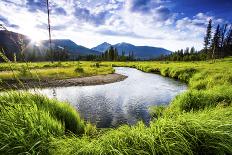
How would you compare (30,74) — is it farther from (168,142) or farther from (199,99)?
(199,99)

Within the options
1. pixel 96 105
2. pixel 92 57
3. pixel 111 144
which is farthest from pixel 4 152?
pixel 92 57

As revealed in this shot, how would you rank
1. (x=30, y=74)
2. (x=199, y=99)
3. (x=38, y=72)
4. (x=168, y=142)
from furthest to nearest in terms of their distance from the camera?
(x=38, y=72)
(x=199, y=99)
(x=30, y=74)
(x=168, y=142)

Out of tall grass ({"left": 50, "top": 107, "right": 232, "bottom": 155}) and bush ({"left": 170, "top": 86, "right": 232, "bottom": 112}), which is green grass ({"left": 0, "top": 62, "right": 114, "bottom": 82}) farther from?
bush ({"left": 170, "top": 86, "right": 232, "bottom": 112})

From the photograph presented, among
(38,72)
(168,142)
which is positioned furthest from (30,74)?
(38,72)

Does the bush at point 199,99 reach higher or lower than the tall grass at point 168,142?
lower

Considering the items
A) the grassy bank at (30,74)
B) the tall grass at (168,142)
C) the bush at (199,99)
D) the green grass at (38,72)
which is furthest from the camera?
the bush at (199,99)

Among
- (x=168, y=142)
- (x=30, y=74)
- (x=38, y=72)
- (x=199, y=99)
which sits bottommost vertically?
(x=38, y=72)

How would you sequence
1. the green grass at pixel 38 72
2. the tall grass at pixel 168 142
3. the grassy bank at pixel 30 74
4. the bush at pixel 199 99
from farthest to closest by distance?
the bush at pixel 199 99 → the green grass at pixel 38 72 → the grassy bank at pixel 30 74 → the tall grass at pixel 168 142

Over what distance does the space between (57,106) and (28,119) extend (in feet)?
16.8

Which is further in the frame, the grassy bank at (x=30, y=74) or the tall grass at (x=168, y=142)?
the grassy bank at (x=30, y=74)

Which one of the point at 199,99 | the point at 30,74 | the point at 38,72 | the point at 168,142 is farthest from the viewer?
the point at 38,72

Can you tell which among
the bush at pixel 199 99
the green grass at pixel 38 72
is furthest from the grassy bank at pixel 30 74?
the bush at pixel 199 99

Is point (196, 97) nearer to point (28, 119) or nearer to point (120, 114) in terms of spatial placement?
point (120, 114)

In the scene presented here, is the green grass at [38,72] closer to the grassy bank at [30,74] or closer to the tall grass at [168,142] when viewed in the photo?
the grassy bank at [30,74]
